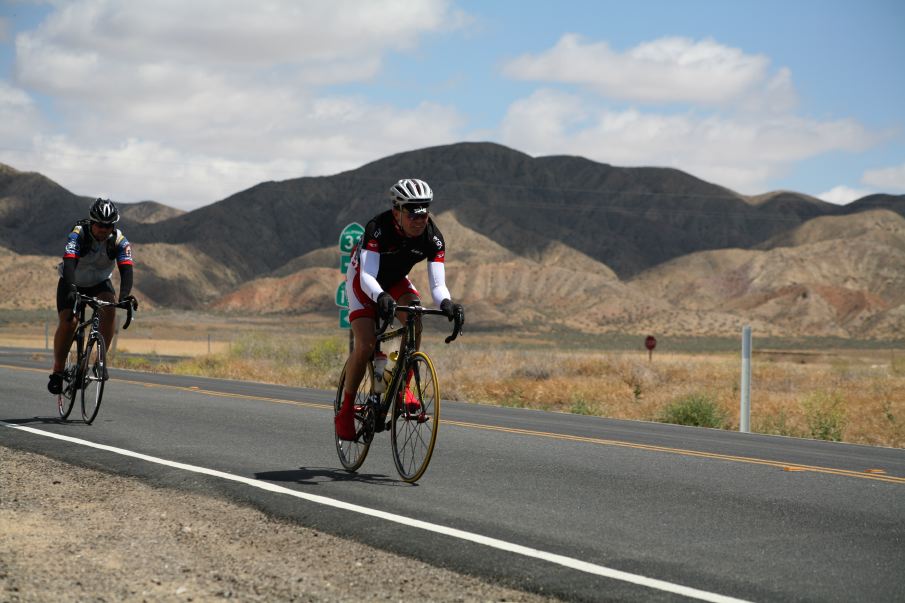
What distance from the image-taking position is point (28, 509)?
7.13 meters

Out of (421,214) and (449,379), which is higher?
(421,214)

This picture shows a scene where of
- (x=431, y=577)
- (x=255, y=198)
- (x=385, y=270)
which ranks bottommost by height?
(x=431, y=577)

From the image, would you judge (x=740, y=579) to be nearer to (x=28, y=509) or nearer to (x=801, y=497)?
(x=801, y=497)

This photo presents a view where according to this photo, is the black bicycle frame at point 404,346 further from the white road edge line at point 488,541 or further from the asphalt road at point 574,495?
the white road edge line at point 488,541

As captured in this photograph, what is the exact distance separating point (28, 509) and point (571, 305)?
113 m

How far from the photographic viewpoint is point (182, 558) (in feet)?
19.1

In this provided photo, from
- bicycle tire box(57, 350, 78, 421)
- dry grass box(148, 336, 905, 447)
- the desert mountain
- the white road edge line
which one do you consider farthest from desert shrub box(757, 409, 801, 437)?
the desert mountain

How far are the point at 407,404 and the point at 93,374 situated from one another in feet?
17.1

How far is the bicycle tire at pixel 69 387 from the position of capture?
12064 millimetres

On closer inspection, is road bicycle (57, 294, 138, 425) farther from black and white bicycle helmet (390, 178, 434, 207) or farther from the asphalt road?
black and white bicycle helmet (390, 178, 434, 207)

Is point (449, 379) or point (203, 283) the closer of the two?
point (449, 379)

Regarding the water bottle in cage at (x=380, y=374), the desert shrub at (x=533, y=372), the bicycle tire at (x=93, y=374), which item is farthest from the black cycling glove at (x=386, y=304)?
the desert shrub at (x=533, y=372)

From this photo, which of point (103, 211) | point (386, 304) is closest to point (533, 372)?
point (103, 211)

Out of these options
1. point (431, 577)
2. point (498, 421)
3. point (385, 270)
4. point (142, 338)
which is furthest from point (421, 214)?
point (142, 338)
